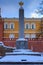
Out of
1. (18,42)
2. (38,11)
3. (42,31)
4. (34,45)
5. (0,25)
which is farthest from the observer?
(0,25)

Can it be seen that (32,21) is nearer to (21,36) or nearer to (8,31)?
(8,31)

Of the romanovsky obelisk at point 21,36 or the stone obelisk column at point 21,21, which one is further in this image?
the stone obelisk column at point 21,21

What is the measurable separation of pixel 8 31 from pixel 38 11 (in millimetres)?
28128

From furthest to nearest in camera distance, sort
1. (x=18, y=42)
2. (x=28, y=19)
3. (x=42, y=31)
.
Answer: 1. (x=28, y=19)
2. (x=42, y=31)
3. (x=18, y=42)

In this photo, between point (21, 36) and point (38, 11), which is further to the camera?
point (38, 11)

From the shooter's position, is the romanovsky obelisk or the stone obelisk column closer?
the romanovsky obelisk

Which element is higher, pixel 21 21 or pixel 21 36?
→ pixel 21 21

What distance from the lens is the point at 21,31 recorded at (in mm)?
22781

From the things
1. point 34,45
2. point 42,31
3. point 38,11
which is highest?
point 38,11

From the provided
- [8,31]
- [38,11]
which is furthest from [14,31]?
[38,11]

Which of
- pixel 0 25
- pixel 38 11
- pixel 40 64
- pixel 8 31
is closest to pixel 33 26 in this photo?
pixel 8 31

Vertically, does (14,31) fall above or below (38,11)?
below

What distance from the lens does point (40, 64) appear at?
2.89 meters

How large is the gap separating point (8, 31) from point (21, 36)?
37666mm
